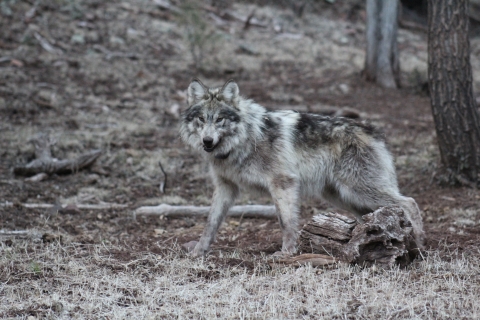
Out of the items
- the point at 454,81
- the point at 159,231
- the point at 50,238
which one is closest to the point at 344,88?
the point at 454,81

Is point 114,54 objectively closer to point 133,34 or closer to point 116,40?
point 116,40

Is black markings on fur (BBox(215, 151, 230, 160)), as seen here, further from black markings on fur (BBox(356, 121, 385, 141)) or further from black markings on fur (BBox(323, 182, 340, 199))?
black markings on fur (BBox(356, 121, 385, 141))

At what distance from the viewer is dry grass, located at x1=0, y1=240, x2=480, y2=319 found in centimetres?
468

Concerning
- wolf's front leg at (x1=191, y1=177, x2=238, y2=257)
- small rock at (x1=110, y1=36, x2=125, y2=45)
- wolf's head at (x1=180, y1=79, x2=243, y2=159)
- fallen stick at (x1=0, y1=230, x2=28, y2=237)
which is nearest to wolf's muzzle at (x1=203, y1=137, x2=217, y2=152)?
wolf's head at (x1=180, y1=79, x2=243, y2=159)

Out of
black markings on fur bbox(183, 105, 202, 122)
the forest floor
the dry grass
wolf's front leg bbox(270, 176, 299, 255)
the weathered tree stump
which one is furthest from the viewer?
black markings on fur bbox(183, 105, 202, 122)

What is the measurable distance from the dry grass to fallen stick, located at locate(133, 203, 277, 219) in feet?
8.05

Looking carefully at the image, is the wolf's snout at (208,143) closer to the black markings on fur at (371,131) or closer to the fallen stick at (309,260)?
the fallen stick at (309,260)

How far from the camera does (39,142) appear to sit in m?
11.1

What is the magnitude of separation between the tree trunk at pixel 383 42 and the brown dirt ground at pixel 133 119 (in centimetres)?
64

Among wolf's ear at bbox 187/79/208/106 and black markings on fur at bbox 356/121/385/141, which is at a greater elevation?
wolf's ear at bbox 187/79/208/106

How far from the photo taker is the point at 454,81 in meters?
8.81

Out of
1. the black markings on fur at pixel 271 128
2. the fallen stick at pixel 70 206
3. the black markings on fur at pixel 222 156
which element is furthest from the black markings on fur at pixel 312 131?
the fallen stick at pixel 70 206

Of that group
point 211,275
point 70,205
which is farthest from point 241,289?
point 70,205

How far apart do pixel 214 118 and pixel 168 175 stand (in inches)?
180
